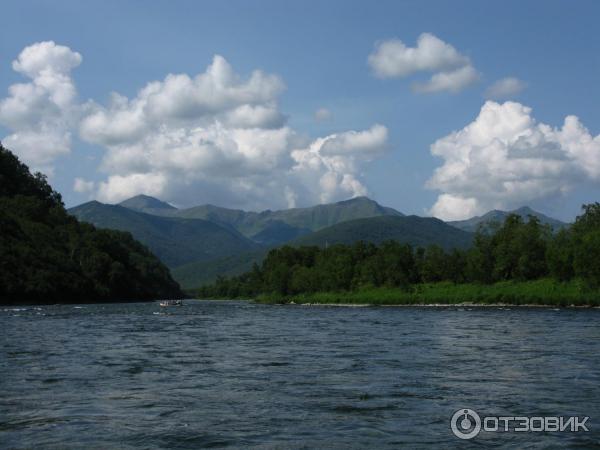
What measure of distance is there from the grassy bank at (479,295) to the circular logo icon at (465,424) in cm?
9702

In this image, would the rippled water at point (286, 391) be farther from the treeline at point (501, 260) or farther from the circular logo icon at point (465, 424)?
the treeline at point (501, 260)

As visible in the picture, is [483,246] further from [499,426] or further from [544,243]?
[499,426]

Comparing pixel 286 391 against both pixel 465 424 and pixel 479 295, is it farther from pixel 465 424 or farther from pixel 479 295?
pixel 479 295

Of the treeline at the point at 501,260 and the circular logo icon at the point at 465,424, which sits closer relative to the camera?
the circular logo icon at the point at 465,424

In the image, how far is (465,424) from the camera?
62.2ft

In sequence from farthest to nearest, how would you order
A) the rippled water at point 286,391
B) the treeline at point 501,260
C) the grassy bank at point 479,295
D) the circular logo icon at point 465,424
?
the treeline at point 501,260, the grassy bank at point 479,295, the circular logo icon at point 465,424, the rippled water at point 286,391

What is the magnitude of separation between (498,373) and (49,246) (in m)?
177

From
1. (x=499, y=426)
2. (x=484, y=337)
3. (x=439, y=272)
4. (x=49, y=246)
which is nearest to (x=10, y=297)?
(x=49, y=246)

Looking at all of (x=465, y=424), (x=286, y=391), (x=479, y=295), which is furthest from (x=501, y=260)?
(x=465, y=424)

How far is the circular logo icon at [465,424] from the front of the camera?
17.8m

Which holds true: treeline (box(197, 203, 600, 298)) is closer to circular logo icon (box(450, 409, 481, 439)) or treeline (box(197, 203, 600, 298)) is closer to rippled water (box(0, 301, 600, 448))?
rippled water (box(0, 301, 600, 448))

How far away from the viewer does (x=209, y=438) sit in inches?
693

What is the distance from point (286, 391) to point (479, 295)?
385ft

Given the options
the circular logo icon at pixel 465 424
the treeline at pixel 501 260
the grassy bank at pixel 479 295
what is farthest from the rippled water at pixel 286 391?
the treeline at pixel 501 260
